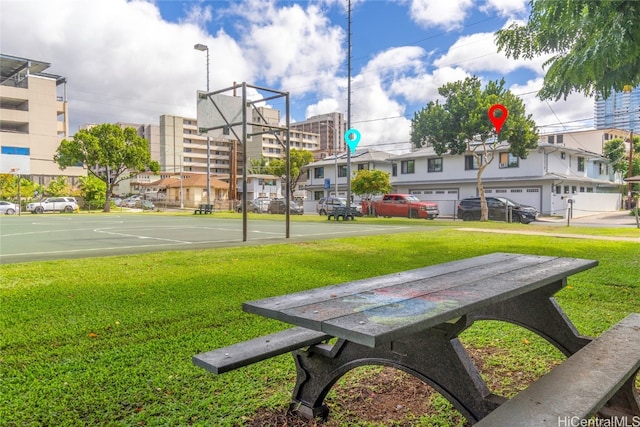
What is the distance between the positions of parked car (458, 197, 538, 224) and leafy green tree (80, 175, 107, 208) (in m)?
34.6

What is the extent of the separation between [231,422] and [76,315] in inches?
108

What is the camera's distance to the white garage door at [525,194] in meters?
32.7

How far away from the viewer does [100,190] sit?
149 feet

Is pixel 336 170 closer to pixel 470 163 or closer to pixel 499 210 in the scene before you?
pixel 470 163

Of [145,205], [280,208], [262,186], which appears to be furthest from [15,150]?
[280,208]

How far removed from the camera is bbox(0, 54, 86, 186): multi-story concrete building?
52.0m

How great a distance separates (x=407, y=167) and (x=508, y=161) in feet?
30.2

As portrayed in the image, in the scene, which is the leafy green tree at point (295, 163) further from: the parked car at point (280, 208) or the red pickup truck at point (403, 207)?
the red pickup truck at point (403, 207)

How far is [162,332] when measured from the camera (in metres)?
3.98

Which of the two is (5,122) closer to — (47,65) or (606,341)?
(47,65)

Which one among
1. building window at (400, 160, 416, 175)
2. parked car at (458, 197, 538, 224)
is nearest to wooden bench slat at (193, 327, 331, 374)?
parked car at (458, 197, 538, 224)

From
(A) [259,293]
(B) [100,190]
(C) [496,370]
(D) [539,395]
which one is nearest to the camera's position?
(D) [539,395]

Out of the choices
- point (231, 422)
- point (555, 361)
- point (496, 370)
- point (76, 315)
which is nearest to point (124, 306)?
point (76, 315)

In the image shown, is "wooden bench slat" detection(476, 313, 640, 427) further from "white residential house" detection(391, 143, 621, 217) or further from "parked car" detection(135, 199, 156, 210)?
"parked car" detection(135, 199, 156, 210)
